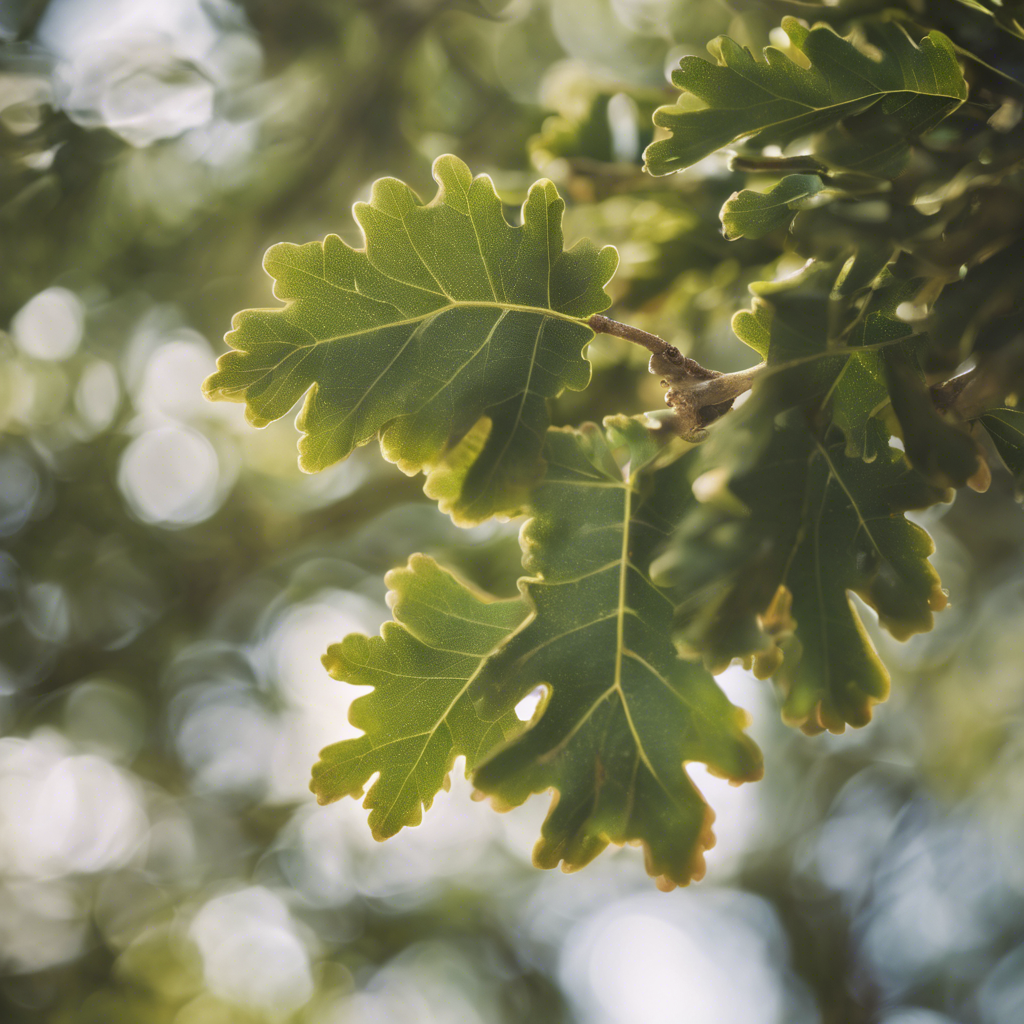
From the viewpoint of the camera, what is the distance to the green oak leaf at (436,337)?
800 mm

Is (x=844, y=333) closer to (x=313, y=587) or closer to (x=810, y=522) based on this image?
(x=810, y=522)

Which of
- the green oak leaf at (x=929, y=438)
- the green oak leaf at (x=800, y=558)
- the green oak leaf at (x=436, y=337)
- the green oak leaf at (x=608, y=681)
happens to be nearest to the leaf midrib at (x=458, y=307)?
the green oak leaf at (x=436, y=337)

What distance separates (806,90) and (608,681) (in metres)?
0.72

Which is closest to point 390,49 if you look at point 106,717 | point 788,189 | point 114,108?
point 114,108

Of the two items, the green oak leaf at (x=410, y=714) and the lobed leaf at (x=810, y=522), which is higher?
the lobed leaf at (x=810, y=522)

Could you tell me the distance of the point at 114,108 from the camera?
274cm

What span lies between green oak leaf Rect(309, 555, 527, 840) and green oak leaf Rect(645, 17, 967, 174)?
61 cm

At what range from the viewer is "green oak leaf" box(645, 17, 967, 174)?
30.5 inches

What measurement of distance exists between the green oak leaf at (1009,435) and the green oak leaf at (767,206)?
1.05 ft

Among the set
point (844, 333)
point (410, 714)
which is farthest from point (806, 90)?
point (410, 714)

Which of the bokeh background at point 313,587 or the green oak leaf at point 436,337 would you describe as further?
the bokeh background at point 313,587

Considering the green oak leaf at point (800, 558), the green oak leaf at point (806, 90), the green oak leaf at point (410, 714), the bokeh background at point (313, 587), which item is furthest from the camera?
the bokeh background at point (313, 587)

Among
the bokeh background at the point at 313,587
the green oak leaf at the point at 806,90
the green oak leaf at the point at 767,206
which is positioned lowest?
the bokeh background at the point at 313,587

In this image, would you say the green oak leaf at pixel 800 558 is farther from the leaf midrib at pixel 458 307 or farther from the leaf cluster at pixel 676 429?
the leaf midrib at pixel 458 307
